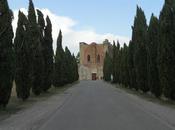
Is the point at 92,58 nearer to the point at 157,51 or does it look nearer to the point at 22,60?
the point at 157,51

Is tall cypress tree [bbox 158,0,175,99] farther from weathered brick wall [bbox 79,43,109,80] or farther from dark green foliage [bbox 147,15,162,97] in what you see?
weathered brick wall [bbox 79,43,109,80]

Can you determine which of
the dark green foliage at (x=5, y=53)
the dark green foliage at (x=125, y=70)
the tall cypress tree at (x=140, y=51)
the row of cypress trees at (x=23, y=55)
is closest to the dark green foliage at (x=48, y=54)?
the row of cypress trees at (x=23, y=55)

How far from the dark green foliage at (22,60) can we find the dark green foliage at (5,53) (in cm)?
649

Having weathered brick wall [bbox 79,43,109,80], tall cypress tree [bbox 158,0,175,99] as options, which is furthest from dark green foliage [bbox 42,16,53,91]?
weathered brick wall [bbox 79,43,109,80]

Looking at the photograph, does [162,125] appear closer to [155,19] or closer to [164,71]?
[164,71]

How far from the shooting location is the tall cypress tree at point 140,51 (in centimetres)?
4306

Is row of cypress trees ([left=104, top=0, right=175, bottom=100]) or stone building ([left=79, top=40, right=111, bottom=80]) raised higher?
stone building ([left=79, top=40, right=111, bottom=80])

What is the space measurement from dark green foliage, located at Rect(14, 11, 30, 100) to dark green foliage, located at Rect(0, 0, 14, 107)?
6.49m

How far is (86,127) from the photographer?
1606cm

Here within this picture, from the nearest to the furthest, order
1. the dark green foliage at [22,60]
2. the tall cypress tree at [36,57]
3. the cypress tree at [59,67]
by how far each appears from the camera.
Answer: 1. the dark green foliage at [22,60]
2. the tall cypress tree at [36,57]
3. the cypress tree at [59,67]

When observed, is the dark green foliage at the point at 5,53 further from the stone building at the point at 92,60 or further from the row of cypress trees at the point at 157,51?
the stone building at the point at 92,60

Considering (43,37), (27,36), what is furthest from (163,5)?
(43,37)

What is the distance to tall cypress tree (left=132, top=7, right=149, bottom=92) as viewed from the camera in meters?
43.1

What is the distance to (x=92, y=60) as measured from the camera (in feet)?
555
